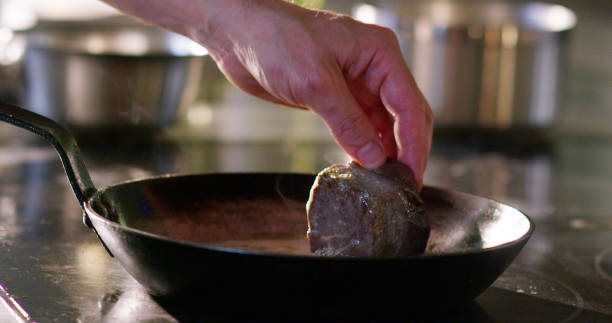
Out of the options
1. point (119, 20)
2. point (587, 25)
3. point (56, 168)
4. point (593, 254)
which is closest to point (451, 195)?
point (593, 254)

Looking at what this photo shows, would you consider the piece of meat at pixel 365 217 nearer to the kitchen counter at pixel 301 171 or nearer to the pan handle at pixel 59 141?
the kitchen counter at pixel 301 171

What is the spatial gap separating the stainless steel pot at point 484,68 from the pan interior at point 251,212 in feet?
4.49

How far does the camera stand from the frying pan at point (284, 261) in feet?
2.03

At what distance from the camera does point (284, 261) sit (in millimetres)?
607

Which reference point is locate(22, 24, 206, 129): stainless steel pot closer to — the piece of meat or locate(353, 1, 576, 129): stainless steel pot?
locate(353, 1, 576, 129): stainless steel pot

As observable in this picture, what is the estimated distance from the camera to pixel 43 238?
42.6 inches

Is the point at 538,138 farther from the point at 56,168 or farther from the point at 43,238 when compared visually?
the point at 43,238

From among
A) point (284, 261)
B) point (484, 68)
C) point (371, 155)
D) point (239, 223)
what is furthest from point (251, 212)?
point (484, 68)

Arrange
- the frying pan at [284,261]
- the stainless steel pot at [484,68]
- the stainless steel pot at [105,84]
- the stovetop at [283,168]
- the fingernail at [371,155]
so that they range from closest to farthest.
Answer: the frying pan at [284,261], the stovetop at [283,168], the fingernail at [371,155], the stainless steel pot at [105,84], the stainless steel pot at [484,68]

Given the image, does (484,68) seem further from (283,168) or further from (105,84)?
(105,84)

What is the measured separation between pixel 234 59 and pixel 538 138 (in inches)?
70.2

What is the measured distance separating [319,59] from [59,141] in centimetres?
34

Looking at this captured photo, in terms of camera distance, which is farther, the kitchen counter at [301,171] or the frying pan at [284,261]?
the kitchen counter at [301,171]

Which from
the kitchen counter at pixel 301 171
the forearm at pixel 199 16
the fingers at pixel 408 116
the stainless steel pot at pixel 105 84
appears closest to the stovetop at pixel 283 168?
the kitchen counter at pixel 301 171
